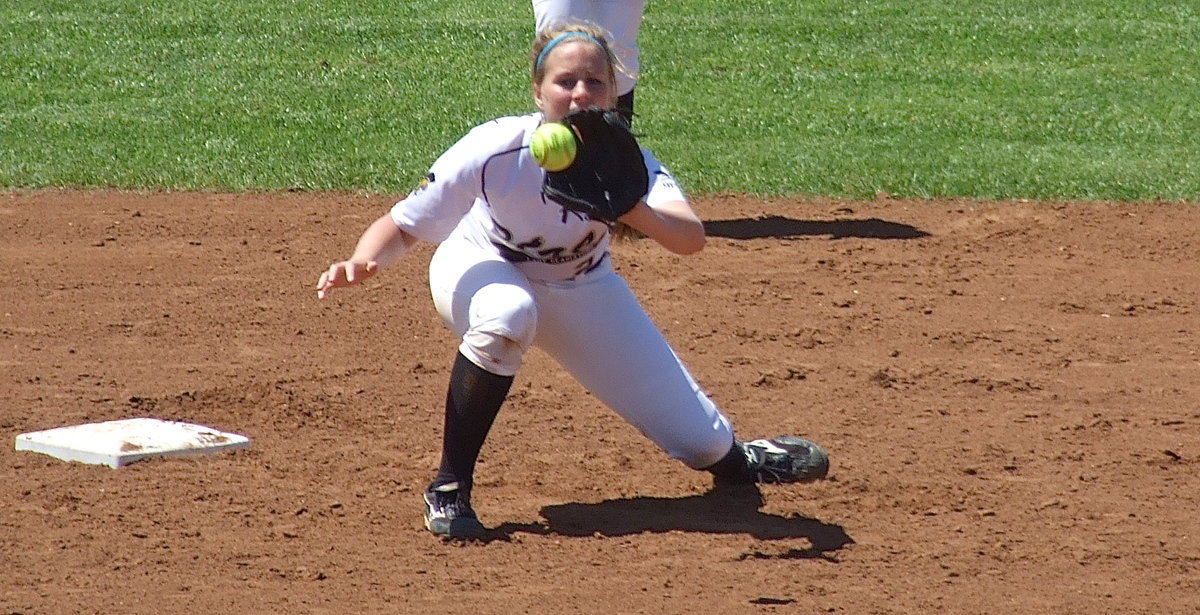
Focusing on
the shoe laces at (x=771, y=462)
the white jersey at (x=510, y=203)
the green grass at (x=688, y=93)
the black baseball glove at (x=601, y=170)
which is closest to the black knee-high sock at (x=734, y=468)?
the shoe laces at (x=771, y=462)

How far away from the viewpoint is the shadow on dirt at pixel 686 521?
448cm

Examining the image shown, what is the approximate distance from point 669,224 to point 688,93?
729 cm

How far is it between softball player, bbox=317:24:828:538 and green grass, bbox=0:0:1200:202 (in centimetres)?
433

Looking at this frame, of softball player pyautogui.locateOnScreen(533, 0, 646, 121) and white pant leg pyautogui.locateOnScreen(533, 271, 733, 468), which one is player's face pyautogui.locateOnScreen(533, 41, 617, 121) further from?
softball player pyautogui.locateOnScreen(533, 0, 646, 121)

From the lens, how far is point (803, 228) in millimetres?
8133

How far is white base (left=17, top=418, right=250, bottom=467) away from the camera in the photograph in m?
4.92

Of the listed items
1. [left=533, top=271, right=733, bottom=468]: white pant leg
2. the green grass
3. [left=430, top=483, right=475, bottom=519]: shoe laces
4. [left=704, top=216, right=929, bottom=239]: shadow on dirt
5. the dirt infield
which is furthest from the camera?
the green grass

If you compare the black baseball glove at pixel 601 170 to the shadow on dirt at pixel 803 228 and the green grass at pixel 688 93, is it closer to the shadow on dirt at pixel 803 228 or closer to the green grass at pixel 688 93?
the shadow on dirt at pixel 803 228

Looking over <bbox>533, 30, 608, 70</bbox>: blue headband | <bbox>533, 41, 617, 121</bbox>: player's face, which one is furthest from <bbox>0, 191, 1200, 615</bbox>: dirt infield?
<bbox>533, 30, 608, 70</bbox>: blue headband

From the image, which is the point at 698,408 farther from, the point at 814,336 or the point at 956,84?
the point at 956,84

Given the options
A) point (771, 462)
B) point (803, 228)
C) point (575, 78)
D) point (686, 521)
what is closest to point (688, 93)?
point (803, 228)

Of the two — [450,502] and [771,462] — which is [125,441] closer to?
[450,502]

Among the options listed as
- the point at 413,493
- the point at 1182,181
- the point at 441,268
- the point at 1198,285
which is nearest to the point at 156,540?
the point at 413,493

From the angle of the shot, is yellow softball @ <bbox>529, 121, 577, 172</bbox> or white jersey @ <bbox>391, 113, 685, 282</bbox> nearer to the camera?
yellow softball @ <bbox>529, 121, 577, 172</bbox>
